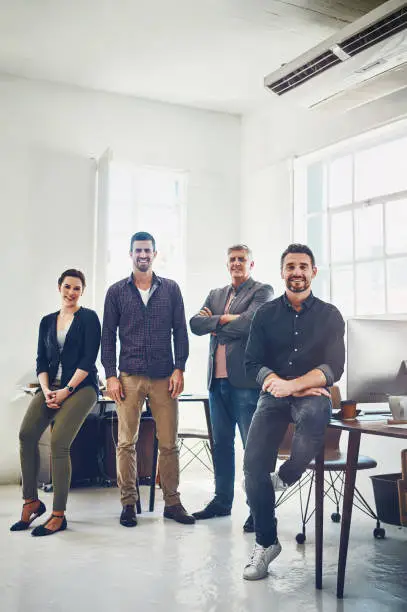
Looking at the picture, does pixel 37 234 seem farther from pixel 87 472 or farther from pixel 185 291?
pixel 87 472

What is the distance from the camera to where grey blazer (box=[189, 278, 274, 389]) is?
4.17 m

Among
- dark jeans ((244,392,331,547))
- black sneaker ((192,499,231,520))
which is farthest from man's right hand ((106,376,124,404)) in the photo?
dark jeans ((244,392,331,547))

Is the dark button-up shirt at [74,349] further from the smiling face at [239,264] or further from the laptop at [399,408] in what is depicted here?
the laptop at [399,408]

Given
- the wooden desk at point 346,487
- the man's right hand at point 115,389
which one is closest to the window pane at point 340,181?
the man's right hand at point 115,389

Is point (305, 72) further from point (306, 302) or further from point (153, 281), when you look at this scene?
point (306, 302)

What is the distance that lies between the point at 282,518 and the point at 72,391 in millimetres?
1603

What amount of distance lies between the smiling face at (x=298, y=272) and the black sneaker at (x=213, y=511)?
170 centimetres

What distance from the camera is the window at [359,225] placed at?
Answer: 5148 millimetres

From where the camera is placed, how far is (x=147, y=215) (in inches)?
260

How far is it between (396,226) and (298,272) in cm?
205

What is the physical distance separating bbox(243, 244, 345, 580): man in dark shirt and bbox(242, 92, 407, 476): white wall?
2024mm

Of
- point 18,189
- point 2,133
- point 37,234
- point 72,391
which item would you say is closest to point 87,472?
point 72,391

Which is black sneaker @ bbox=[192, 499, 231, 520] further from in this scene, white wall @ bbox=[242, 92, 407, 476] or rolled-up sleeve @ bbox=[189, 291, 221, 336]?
white wall @ bbox=[242, 92, 407, 476]

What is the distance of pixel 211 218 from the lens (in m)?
6.82
